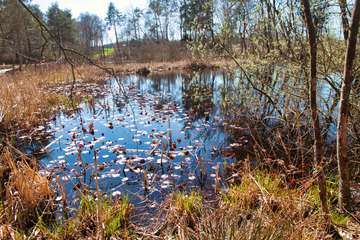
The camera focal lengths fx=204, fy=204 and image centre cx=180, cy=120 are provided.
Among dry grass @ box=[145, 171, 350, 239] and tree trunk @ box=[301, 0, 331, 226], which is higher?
→ tree trunk @ box=[301, 0, 331, 226]

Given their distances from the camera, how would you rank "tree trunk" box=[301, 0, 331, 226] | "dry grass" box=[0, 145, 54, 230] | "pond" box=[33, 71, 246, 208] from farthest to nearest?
"pond" box=[33, 71, 246, 208], "dry grass" box=[0, 145, 54, 230], "tree trunk" box=[301, 0, 331, 226]

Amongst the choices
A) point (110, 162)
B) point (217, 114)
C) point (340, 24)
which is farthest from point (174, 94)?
point (340, 24)

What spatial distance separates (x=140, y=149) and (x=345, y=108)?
368 cm

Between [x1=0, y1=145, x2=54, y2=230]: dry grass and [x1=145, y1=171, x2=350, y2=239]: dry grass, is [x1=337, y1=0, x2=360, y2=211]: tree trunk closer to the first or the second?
[x1=145, y1=171, x2=350, y2=239]: dry grass

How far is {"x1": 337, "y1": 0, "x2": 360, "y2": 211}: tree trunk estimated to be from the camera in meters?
1.32

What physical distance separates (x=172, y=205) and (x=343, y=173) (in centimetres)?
172

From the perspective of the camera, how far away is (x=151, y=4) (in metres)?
33.3

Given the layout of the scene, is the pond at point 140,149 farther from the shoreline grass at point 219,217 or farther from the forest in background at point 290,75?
the forest in background at point 290,75

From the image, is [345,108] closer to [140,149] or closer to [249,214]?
[249,214]

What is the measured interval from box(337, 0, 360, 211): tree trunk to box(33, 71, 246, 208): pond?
158 cm

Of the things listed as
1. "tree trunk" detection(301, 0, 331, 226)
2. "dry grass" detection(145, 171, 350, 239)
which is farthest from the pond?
"tree trunk" detection(301, 0, 331, 226)

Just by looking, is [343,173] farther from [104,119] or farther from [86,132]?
[104,119]

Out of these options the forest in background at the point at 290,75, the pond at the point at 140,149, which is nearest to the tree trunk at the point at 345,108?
the forest in background at the point at 290,75

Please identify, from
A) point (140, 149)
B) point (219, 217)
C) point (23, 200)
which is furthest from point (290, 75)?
point (23, 200)
